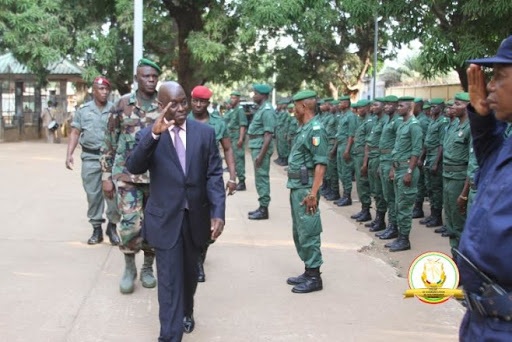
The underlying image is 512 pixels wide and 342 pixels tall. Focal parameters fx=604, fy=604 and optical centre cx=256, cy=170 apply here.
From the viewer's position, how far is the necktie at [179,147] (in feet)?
12.9

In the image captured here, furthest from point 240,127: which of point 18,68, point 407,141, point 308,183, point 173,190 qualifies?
point 18,68

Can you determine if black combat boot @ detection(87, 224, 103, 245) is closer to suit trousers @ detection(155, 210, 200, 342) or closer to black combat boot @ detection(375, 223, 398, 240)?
suit trousers @ detection(155, 210, 200, 342)

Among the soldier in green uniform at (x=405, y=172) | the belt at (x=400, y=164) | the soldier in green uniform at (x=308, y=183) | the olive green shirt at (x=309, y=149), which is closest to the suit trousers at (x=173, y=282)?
the soldier in green uniform at (x=308, y=183)

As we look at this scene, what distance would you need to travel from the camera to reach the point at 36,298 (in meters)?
4.98

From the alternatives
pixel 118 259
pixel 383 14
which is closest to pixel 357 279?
pixel 118 259

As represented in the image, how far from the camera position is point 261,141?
9961mm

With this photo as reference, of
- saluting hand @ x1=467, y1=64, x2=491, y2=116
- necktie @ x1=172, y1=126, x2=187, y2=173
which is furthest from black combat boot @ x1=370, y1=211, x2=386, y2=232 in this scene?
saluting hand @ x1=467, y1=64, x2=491, y2=116

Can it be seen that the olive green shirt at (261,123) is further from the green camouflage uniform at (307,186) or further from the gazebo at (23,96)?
the gazebo at (23,96)

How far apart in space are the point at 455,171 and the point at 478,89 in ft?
13.5

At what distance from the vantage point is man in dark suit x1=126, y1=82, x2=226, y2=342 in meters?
3.81

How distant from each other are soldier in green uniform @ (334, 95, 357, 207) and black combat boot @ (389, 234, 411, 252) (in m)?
2.92

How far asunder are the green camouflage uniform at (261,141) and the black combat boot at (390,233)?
1.81 meters

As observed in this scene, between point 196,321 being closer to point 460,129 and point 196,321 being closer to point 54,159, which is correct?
point 460,129

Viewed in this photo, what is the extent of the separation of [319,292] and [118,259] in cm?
221
